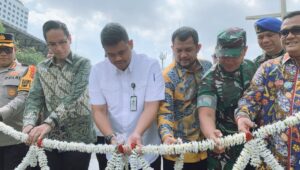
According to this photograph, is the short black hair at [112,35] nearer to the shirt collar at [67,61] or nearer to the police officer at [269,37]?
the shirt collar at [67,61]

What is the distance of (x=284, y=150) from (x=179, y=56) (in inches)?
45.7

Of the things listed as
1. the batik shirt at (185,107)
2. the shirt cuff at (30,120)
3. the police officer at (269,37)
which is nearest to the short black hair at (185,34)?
the batik shirt at (185,107)

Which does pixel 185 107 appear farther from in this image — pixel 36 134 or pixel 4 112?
pixel 4 112

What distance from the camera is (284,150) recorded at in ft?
7.10

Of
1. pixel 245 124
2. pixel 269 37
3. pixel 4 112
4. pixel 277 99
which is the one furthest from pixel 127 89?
pixel 4 112

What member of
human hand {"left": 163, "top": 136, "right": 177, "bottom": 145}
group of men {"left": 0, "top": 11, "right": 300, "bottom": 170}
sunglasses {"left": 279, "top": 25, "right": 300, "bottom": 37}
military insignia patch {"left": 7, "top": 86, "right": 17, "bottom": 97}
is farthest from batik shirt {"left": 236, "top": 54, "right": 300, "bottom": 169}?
military insignia patch {"left": 7, "top": 86, "right": 17, "bottom": 97}

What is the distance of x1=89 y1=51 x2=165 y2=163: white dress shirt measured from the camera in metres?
2.77

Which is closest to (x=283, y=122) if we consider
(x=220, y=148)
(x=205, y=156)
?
(x=220, y=148)

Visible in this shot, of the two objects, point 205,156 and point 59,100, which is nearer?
point 205,156

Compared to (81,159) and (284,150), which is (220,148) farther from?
(81,159)

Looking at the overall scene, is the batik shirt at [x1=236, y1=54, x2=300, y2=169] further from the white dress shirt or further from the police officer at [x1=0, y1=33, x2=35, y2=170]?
the police officer at [x1=0, y1=33, x2=35, y2=170]

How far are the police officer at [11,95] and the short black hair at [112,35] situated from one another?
1.50 metres

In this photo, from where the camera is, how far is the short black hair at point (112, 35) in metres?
2.57

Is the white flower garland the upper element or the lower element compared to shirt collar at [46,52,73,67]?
lower
